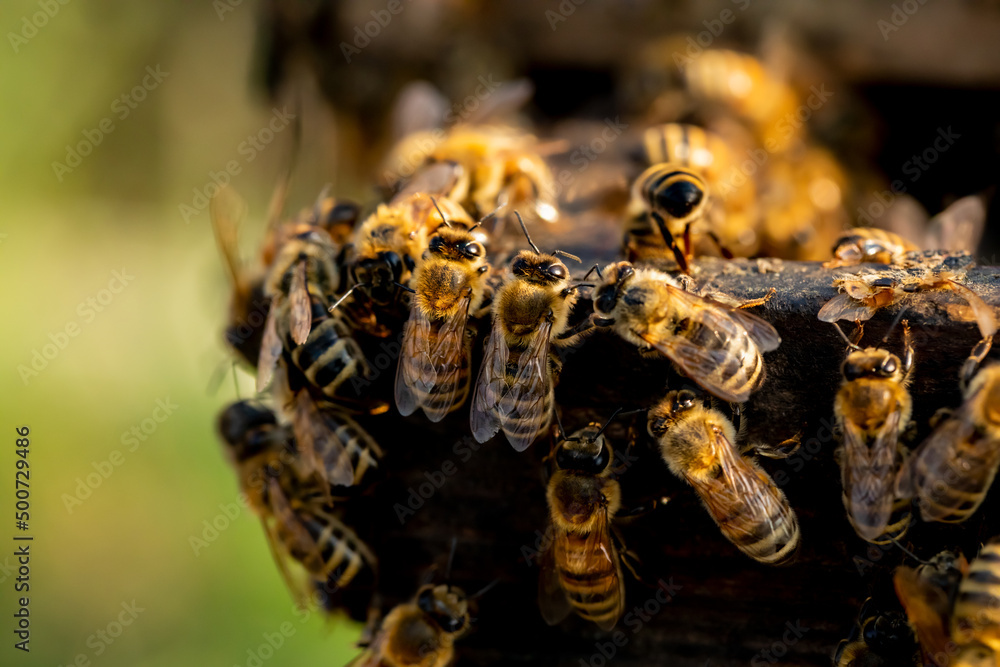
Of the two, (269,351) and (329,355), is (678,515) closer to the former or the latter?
(329,355)

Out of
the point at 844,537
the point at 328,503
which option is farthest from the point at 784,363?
the point at 328,503

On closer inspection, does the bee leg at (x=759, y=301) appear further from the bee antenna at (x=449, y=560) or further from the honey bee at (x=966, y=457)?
the bee antenna at (x=449, y=560)

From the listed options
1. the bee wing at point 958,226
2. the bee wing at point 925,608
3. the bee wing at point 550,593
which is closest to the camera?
the bee wing at point 925,608

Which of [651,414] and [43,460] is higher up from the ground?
[43,460]

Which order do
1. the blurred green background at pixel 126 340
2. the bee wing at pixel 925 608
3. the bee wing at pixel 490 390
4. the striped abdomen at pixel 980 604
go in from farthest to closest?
the blurred green background at pixel 126 340, the bee wing at pixel 490 390, the bee wing at pixel 925 608, the striped abdomen at pixel 980 604

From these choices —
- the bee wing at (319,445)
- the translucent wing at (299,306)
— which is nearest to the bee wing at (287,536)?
the bee wing at (319,445)

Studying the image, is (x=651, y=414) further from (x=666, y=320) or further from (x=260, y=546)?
(x=260, y=546)
